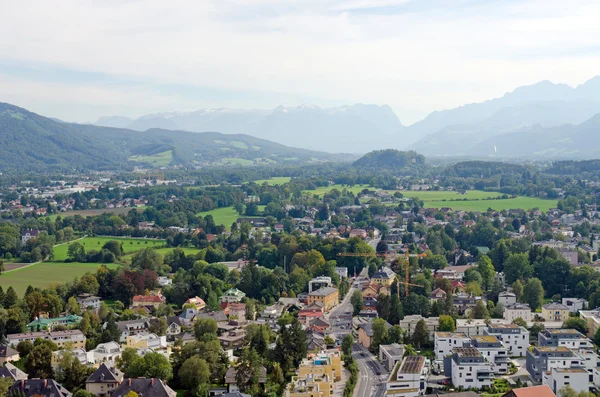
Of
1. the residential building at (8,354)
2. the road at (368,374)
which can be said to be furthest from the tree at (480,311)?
the residential building at (8,354)

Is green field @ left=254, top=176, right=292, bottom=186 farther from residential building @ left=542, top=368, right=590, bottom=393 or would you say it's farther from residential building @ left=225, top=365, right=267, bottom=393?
residential building @ left=542, top=368, right=590, bottom=393

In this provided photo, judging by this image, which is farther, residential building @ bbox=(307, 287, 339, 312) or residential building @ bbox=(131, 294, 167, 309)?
residential building @ bbox=(307, 287, 339, 312)

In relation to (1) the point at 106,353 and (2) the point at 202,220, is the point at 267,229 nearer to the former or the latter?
(2) the point at 202,220

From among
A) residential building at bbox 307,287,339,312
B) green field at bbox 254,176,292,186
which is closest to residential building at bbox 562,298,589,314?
residential building at bbox 307,287,339,312

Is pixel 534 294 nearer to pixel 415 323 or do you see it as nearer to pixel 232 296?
pixel 415 323

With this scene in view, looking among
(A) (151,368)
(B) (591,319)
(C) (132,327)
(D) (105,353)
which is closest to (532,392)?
(B) (591,319)

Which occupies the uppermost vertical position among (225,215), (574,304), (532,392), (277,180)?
(532,392)

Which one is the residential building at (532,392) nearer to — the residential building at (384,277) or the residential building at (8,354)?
the residential building at (8,354)
